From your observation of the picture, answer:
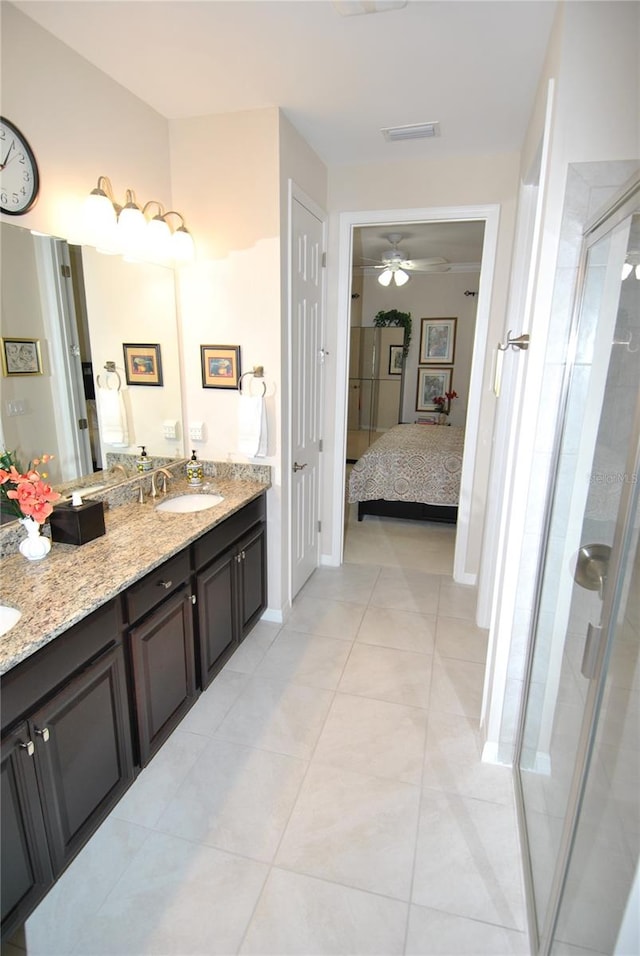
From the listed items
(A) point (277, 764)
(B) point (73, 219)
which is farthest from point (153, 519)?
(B) point (73, 219)

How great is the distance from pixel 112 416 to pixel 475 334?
2.10 metres

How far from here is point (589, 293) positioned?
1470 millimetres

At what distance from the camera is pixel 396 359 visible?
23.0ft

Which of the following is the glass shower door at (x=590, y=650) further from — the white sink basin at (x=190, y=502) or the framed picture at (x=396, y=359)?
the framed picture at (x=396, y=359)

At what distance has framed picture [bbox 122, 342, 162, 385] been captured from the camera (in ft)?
7.78

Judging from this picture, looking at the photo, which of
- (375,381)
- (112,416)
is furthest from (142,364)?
(375,381)

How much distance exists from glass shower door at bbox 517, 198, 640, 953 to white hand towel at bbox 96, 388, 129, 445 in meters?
1.88

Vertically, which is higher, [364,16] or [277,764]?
[364,16]

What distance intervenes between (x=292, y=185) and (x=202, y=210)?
0.48 m

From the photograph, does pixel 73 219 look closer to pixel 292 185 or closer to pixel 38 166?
pixel 38 166

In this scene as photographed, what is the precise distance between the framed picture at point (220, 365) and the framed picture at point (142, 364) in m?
0.24

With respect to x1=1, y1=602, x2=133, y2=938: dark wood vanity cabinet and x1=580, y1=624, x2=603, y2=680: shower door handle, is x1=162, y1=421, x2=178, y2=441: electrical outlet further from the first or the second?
x1=580, y1=624, x2=603, y2=680: shower door handle

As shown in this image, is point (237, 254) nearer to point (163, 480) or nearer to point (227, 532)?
point (163, 480)

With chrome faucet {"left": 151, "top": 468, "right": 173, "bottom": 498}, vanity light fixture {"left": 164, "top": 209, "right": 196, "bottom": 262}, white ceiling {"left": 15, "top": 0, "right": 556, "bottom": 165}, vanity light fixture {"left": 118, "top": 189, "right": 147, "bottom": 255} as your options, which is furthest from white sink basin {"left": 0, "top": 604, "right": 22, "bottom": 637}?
white ceiling {"left": 15, "top": 0, "right": 556, "bottom": 165}
